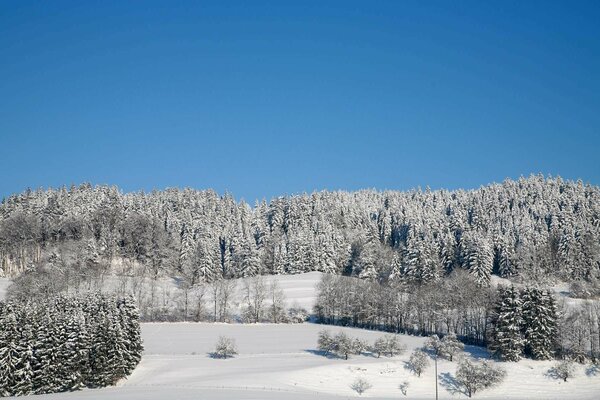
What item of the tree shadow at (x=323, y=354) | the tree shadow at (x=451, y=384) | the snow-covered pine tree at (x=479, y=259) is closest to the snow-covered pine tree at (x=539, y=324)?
the tree shadow at (x=451, y=384)

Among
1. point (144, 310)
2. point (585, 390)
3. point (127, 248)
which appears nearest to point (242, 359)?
point (144, 310)

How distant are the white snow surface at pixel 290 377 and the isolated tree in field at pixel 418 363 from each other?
806 millimetres

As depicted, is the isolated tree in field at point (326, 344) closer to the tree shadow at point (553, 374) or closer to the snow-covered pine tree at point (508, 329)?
the snow-covered pine tree at point (508, 329)

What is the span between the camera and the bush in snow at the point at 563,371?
73312 mm

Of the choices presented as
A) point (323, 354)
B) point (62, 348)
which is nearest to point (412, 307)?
point (323, 354)

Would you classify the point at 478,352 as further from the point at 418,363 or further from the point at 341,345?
the point at 341,345

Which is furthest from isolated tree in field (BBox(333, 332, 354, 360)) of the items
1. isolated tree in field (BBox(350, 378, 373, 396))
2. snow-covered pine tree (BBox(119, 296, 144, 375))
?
snow-covered pine tree (BBox(119, 296, 144, 375))

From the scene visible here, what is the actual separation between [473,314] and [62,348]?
62.8m

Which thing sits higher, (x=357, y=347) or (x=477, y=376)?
(x=357, y=347)

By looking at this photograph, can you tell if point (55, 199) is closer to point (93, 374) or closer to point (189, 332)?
point (189, 332)

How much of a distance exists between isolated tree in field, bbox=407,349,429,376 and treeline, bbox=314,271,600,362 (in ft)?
34.5

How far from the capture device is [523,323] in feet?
263

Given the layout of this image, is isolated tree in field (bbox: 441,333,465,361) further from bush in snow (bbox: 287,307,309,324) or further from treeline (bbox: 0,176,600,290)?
treeline (bbox: 0,176,600,290)

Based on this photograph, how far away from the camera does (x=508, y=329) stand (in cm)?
7925
